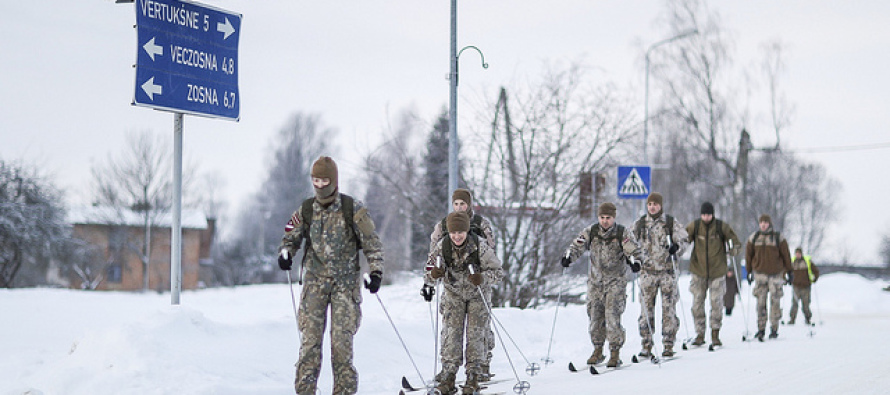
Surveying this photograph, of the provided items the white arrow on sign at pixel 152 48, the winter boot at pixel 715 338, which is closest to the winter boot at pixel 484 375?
the white arrow on sign at pixel 152 48

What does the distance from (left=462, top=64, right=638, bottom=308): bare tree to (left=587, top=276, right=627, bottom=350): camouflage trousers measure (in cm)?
550

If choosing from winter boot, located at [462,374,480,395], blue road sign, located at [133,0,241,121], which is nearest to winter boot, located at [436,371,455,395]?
winter boot, located at [462,374,480,395]

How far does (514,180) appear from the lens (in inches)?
627

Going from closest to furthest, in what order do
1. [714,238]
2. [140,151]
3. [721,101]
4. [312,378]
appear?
1. [312,378]
2. [714,238]
3. [721,101]
4. [140,151]

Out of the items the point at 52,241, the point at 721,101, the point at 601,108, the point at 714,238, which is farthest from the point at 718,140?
the point at 52,241

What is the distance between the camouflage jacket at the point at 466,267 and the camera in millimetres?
7789

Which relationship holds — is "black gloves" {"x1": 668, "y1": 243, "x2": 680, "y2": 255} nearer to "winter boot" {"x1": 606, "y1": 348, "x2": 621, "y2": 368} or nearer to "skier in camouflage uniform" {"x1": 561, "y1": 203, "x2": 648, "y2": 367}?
"skier in camouflage uniform" {"x1": 561, "y1": 203, "x2": 648, "y2": 367}

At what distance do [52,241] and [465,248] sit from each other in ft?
98.0

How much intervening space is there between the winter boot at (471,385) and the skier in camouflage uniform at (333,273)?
4.24 feet

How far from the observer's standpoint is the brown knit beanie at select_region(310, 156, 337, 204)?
6652 mm

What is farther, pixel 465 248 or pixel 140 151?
pixel 140 151

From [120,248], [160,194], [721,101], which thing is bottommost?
[120,248]

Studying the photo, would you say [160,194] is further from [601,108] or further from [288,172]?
[601,108]

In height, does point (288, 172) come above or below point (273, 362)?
above
